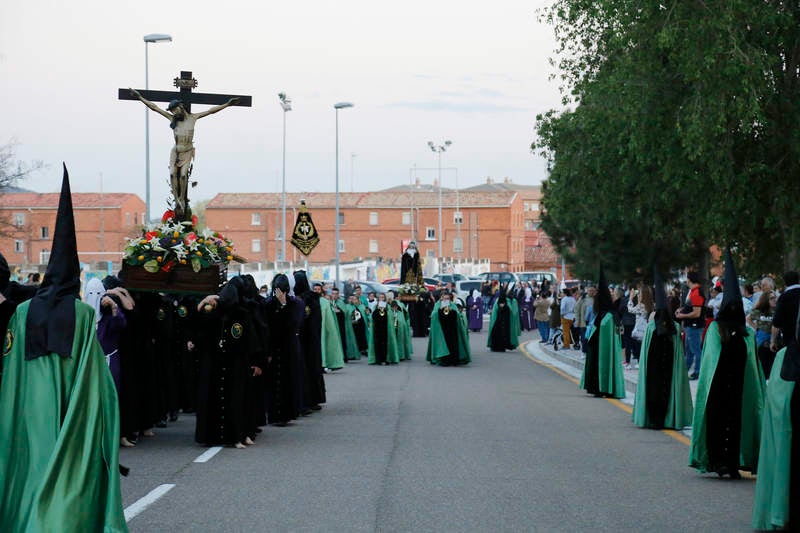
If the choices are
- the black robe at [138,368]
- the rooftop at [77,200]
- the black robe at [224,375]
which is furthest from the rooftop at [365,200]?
the black robe at [224,375]

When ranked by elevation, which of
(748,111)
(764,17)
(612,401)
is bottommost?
(612,401)

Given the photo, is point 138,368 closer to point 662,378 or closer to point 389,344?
point 662,378

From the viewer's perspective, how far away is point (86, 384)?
7215mm

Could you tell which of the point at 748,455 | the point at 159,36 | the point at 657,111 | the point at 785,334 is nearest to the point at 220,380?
the point at 748,455

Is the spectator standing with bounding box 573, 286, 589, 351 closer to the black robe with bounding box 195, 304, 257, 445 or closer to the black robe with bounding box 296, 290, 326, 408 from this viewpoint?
the black robe with bounding box 296, 290, 326, 408

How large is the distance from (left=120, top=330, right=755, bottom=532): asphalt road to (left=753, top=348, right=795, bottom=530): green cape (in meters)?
0.41

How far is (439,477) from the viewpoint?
10945 mm

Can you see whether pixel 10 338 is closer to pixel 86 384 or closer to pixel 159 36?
pixel 86 384

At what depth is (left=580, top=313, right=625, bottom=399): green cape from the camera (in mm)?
19156

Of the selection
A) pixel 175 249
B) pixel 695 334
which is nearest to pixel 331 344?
pixel 695 334

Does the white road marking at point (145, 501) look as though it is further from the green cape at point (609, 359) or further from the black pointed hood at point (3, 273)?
the green cape at point (609, 359)

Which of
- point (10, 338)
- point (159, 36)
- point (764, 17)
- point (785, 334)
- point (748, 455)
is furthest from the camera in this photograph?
point (159, 36)

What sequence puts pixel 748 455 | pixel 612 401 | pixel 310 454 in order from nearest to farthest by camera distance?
pixel 748 455
pixel 310 454
pixel 612 401

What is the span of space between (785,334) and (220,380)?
20.5 ft
